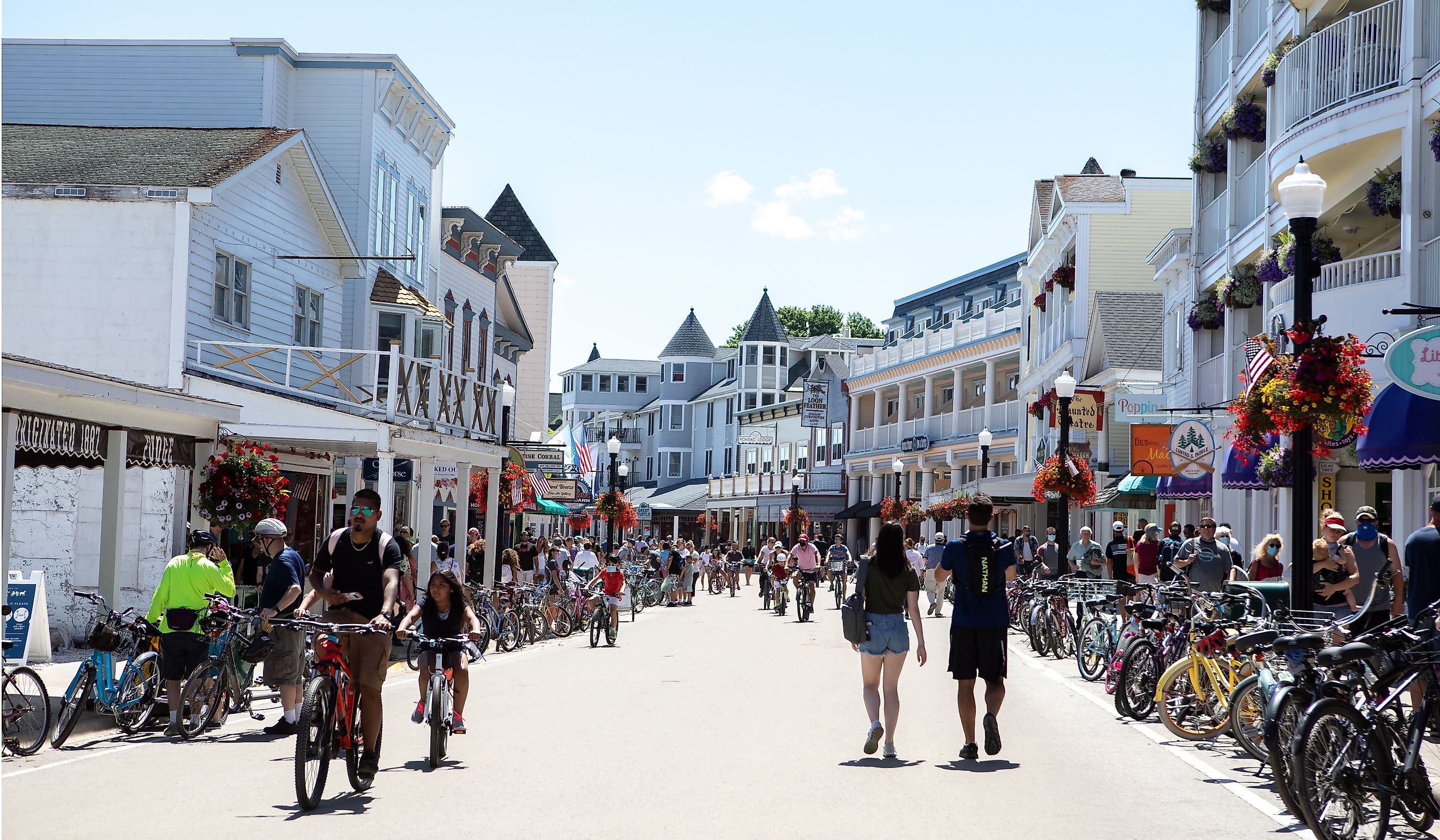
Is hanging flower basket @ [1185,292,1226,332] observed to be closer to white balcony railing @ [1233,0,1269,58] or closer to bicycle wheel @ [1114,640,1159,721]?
white balcony railing @ [1233,0,1269,58]

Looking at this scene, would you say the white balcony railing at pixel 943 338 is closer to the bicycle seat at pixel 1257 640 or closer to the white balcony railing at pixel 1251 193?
the white balcony railing at pixel 1251 193

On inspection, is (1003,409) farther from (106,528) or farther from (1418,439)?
(106,528)

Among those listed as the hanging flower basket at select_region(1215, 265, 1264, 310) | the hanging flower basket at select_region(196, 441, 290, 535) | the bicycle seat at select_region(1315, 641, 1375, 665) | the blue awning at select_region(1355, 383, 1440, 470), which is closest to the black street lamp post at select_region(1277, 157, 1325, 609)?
the bicycle seat at select_region(1315, 641, 1375, 665)

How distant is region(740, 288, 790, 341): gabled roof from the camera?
9019 cm

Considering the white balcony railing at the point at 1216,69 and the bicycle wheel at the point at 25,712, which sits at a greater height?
the white balcony railing at the point at 1216,69

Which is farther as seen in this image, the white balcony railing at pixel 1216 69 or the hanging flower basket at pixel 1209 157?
the hanging flower basket at pixel 1209 157

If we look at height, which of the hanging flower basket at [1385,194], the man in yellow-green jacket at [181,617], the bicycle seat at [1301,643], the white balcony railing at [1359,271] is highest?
the hanging flower basket at [1385,194]

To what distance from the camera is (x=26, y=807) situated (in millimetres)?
8742

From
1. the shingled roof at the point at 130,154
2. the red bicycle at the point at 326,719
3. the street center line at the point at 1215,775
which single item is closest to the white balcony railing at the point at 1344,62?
the street center line at the point at 1215,775

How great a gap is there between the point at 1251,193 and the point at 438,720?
2131 centimetres

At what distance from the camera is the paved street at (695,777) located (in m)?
8.45

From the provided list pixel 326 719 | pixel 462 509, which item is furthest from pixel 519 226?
pixel 326 719

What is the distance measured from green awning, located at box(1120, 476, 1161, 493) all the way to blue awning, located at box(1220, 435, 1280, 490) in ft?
20.9

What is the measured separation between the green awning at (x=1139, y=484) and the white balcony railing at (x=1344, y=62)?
32.7 ft
